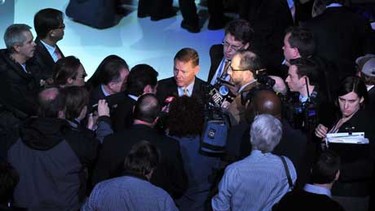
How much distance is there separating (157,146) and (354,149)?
121cm

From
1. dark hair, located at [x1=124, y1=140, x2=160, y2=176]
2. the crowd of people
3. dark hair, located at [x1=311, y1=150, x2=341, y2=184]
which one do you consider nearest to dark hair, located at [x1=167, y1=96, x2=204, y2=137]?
the crowd of people

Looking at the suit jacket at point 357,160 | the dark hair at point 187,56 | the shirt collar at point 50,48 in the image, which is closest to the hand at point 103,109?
the dark hair at point 187,56

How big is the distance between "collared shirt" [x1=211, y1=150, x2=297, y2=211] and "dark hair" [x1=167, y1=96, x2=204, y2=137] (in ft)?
1.77

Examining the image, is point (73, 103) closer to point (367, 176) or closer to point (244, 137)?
point (244, 137)

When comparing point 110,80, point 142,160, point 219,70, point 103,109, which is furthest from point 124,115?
point 142,160

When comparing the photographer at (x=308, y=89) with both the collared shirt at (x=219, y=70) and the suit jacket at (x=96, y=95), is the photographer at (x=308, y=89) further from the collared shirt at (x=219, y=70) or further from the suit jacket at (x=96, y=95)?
the suit jacket at (x=96, y=95)

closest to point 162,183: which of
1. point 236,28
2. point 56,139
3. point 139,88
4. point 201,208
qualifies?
point 201,208

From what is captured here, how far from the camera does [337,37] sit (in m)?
6.11

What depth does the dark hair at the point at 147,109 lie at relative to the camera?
4.43 meters

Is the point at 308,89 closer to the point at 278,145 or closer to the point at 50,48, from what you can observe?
the point at 278,145

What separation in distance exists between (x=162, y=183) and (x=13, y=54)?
6.00 feet

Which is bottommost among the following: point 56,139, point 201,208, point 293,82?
point 201,208

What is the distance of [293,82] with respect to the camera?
16.9 feet

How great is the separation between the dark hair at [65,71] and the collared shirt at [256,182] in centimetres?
174
